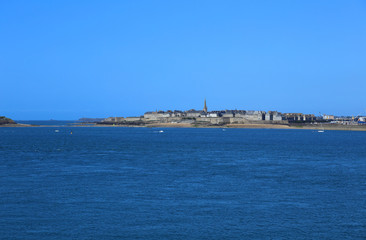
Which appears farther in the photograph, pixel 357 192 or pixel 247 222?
pixel 357 192

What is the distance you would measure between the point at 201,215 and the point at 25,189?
10.2 meters

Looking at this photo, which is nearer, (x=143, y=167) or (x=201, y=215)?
(x=201, y=215)

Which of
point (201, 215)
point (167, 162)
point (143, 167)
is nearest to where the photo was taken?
point (201, 215)

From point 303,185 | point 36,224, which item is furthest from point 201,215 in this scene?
point 303,185

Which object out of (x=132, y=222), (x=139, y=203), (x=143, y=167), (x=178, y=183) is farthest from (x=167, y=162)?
(x=132, y=222)

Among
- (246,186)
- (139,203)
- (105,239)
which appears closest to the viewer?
(105,239)

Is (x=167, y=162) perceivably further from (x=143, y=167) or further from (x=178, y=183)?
(x=178, y=183)

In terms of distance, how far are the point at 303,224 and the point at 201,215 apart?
3.91 meters

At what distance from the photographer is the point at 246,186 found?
23797mm

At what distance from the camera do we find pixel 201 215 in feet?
56.7

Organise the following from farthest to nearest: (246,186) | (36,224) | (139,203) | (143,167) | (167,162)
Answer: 1. (167,162)
2. (143,167)
3. (246,186)
4. (139,203)
5. (36,224)

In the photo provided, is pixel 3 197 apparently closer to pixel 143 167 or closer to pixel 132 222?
pixel 132 222

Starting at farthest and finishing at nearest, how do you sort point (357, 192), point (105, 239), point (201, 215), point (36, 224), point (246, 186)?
point (246, 186) < point (357, 192) < point (201, 215) < point (36, 224) < point (105, 239)

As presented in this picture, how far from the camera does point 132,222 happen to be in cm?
1627
